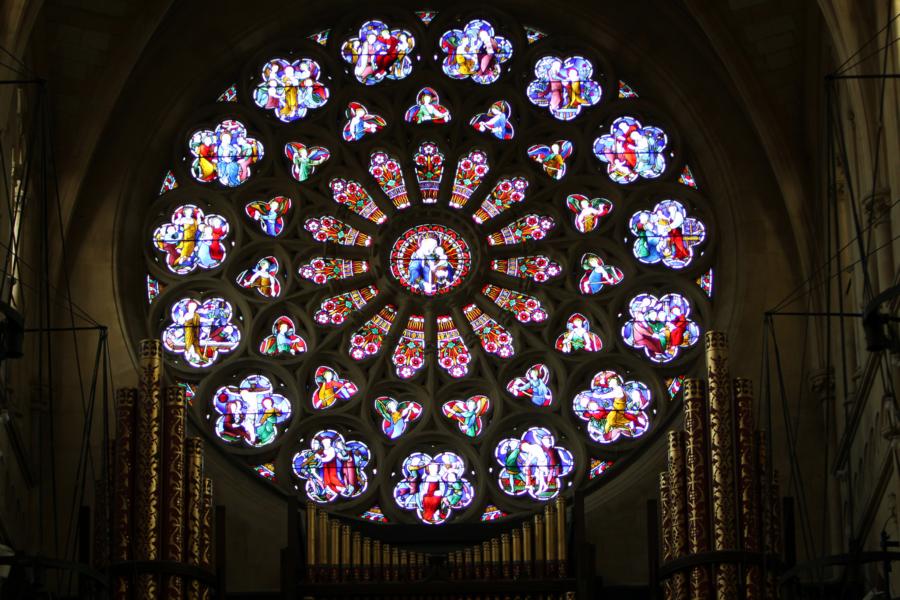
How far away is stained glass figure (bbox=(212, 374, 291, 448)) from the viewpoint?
868 inches

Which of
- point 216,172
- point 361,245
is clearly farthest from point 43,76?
point 361,245

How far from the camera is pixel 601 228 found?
23.0m

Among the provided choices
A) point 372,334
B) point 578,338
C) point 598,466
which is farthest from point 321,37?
point 598,466

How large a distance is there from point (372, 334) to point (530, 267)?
1.80 meters

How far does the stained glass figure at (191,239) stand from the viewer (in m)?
23.0

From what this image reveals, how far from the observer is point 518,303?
22875 mm

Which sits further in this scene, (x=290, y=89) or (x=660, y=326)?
(x=290, y=89)

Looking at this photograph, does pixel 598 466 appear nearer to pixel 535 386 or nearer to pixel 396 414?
pixel 535 386

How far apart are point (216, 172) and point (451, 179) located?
8.15ft

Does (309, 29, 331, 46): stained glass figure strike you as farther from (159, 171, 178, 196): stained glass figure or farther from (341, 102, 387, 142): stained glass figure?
(159, 171, 178, 196): stained glass figure

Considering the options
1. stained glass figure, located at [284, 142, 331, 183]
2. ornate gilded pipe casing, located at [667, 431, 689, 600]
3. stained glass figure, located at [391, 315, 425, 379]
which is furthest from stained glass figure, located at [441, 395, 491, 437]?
ornate gilded pipe casing, located at [667, 431, 689, 600]

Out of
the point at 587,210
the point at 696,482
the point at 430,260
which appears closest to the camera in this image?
the point at 696,482

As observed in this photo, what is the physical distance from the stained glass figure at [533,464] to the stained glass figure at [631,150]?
3082 millimetres

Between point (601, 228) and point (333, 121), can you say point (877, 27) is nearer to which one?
point (601, 228)
